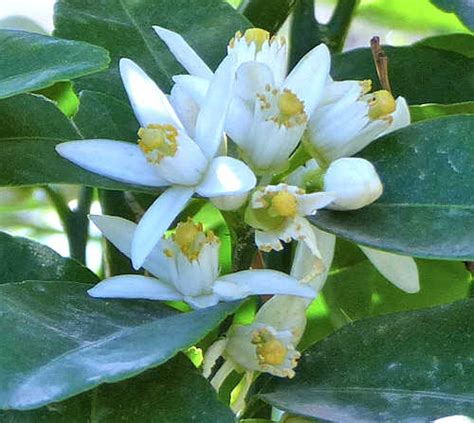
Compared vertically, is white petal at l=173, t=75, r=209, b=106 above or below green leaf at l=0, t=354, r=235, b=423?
above

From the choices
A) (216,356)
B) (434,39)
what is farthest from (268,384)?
(434,39)

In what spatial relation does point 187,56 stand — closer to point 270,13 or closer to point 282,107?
point 282,107

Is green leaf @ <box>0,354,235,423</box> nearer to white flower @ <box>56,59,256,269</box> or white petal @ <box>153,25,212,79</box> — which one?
white flower @ <box>56,59,256,269</box>

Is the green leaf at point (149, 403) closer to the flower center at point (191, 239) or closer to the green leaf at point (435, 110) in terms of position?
the flower center at point (191, 239)

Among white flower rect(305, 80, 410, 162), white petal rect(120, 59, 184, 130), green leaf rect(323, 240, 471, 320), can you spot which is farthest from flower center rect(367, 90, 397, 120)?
green leaf rect(323, 240, 471, 320)

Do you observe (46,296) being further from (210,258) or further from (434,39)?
(434,39)
